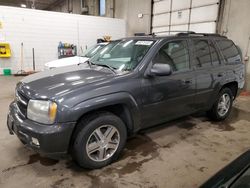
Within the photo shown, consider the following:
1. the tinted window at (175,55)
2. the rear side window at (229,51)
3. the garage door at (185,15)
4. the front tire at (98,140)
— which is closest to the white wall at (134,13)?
the garage door at (185,15)

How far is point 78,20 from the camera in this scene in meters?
9.79

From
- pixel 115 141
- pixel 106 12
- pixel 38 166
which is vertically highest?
pixel 106 12

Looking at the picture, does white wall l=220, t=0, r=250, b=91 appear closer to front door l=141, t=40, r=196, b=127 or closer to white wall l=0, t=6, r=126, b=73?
front door l=141, t=40, r=196, b=127

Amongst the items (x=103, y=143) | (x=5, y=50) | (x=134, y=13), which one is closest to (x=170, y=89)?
(x=103, y=143)

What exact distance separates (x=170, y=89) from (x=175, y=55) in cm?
51

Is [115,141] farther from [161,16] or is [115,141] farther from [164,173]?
[161,16]

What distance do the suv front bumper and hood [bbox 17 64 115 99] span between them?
0.95 feet

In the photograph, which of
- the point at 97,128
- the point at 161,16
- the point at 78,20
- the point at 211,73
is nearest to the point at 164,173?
the point at 97,128

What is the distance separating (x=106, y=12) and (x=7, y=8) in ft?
20.0

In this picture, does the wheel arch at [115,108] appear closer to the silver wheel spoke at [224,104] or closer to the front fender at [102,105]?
the front fender at [102,105]

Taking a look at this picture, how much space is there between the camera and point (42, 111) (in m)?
1.92

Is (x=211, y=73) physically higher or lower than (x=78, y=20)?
lower

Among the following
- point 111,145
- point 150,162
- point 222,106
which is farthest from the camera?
point 222,106

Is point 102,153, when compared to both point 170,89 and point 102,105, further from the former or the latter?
point 170,89
